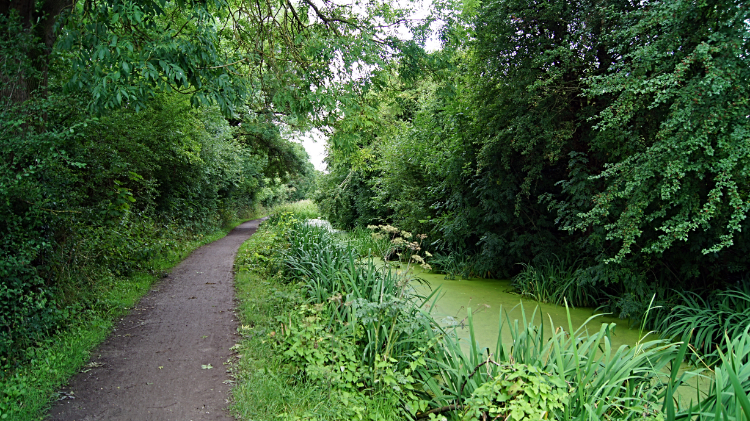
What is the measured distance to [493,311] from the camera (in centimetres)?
576

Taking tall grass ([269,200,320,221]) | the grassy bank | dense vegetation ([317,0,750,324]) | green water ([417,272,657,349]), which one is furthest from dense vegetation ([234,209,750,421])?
tall grass ([269,200,320,221])

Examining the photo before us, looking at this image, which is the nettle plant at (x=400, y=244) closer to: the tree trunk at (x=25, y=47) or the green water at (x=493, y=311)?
the green water at (x=493, y=311)

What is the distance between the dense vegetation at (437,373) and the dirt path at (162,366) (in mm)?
291

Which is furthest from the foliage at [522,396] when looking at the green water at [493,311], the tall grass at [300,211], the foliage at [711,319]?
the tall grass at [300,211]

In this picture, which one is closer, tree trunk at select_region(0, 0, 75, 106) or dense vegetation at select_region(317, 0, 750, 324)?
A: tree trunk at select_region(0, 0, 75, 106)

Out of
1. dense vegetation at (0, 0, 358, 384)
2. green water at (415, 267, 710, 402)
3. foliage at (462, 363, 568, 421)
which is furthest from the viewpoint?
green water at (415, 267, 710, 402)

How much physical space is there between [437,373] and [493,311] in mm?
2648

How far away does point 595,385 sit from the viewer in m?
2.69

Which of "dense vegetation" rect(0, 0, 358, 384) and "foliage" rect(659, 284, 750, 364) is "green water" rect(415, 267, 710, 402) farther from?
"dense vegetation" rect(0, 0, 358, 384)

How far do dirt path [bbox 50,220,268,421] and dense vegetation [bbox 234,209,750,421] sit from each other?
291 mm

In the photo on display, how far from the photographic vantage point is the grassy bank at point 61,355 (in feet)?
10.3

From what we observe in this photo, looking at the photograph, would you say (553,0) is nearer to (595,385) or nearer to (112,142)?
(595,385)

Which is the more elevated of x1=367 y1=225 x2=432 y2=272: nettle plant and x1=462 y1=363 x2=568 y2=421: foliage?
x1=367 y1=225 x2=432 y2=272: nettle plant

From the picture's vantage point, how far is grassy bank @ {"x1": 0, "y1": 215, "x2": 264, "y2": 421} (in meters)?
3.14
